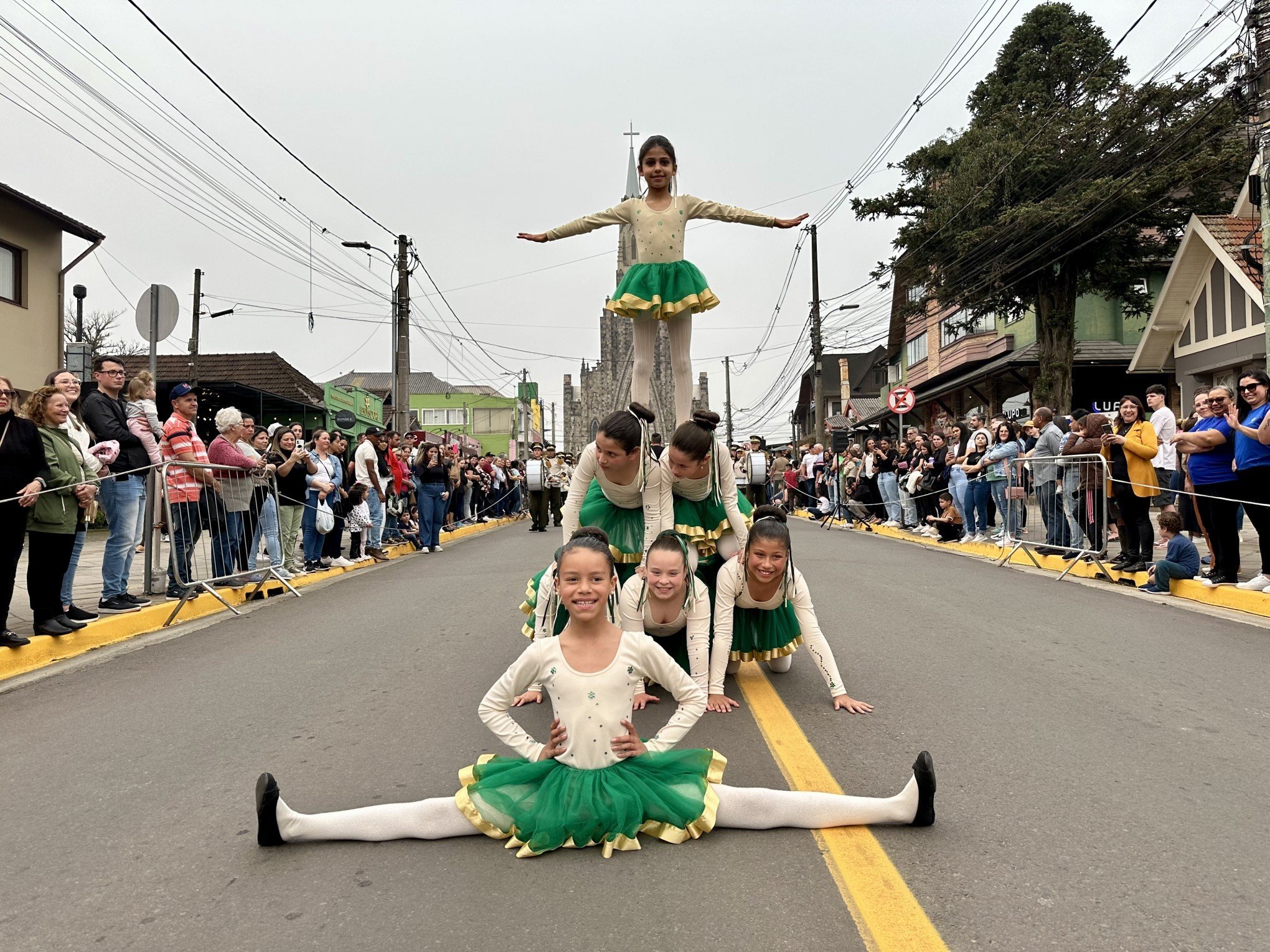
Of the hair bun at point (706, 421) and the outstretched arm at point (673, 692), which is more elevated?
the hair bun at point (706, 421)

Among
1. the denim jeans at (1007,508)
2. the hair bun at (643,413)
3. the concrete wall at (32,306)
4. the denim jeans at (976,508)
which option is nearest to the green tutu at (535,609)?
the hair bun at (643,413)

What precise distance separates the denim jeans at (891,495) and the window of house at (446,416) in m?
74.0

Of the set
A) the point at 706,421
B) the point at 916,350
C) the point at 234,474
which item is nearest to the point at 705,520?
the point at 706,421

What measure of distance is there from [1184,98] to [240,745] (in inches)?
865

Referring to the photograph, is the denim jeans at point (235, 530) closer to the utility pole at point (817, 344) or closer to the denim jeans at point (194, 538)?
the denim jeans at point (194, 538)

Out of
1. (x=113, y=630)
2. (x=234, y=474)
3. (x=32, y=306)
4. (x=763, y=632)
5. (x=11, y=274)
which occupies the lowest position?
(x=113, y=630)

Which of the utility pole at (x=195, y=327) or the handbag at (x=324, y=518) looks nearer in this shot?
the handbag at (x=324, y=518)

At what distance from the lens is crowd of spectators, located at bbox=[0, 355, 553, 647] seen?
704 centimetres

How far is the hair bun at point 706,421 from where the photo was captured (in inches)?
201

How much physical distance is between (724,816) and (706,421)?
2.29 metres

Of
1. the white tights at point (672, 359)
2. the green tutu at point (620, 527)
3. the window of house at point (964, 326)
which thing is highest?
the window of house at point (964, 326)

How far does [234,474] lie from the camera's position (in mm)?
10156

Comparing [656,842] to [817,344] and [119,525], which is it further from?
[817,344]

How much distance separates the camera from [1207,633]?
7.39 m
